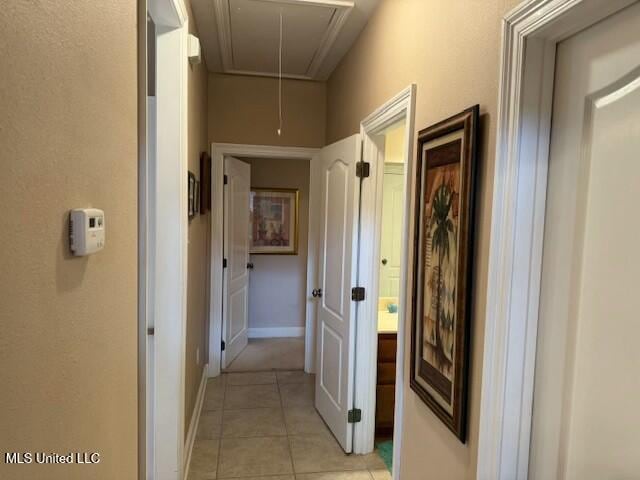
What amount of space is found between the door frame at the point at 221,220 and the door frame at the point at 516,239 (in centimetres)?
268

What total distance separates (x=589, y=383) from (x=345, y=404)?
1904 millimetres

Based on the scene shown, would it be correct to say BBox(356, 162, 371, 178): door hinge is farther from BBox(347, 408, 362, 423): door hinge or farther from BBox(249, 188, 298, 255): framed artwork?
BBox(249, 188, 298, 255): framed artwork

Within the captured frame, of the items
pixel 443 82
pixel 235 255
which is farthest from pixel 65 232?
pixel 235 255

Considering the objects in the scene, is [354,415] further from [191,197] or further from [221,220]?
[221,220]

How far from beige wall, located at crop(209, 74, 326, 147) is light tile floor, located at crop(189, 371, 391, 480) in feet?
7.02

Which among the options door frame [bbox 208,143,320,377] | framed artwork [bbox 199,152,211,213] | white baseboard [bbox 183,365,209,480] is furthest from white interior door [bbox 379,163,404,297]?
white baseboard [bbox 183,365,209,480]

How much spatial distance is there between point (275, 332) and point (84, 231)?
15.2 feet

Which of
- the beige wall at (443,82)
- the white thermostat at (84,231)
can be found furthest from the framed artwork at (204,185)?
the white thermostat at (84,231)

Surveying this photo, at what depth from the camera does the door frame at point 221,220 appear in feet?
12.3

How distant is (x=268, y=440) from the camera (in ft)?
9.57

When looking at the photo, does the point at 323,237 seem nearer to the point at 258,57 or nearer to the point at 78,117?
the point at 258,57

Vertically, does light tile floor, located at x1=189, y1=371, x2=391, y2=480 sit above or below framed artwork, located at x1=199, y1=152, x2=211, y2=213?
below

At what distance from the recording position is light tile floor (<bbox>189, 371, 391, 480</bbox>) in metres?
2.57

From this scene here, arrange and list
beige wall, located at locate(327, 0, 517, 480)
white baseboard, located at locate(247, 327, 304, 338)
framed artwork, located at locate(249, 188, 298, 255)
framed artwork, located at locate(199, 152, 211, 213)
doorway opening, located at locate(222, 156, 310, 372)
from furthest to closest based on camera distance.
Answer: white baseboard, located at locate(247, 327, 304, 338) → framed artwork, located at locate(249, 188, 298, 255) → doorway opening, located at locate(222, 156, 310, 372) → framed artwork, located at locate(199, 152, 211, 213) → beige wall, located at locate(327, 0, 517, 480)
